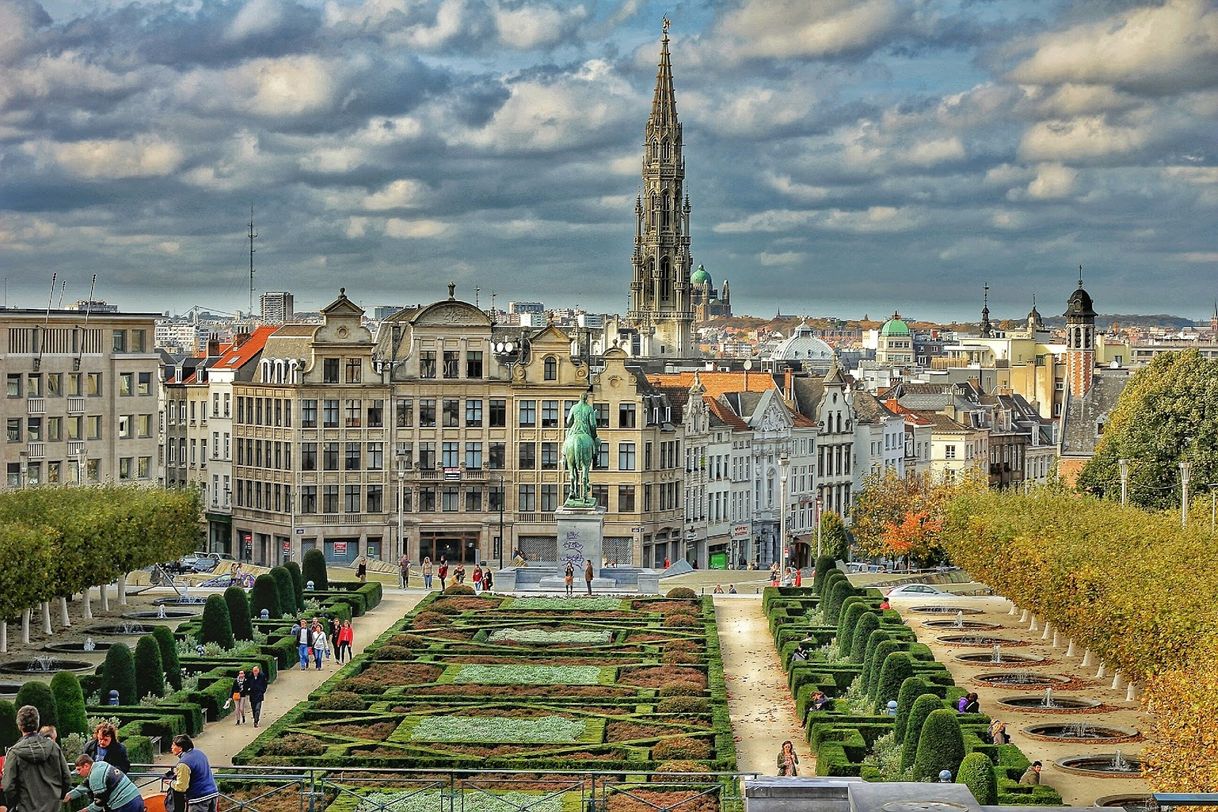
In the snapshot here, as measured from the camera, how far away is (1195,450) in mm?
105062

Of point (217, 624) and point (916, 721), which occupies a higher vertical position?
point (217, 624)

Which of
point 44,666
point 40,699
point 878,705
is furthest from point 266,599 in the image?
point 40,699

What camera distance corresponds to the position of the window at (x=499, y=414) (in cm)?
11450

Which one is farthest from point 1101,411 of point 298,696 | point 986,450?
point 298,696

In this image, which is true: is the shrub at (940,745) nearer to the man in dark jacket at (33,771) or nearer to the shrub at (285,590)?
the man in dark jacket at (33,771)

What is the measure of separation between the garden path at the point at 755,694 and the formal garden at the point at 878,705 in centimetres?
58

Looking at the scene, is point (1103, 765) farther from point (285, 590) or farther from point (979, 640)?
point (285, 590)

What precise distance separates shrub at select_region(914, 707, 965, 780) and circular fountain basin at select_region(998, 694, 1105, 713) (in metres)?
15.2

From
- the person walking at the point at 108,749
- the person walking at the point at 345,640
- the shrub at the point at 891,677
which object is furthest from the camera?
the person walking at the point at 345,640

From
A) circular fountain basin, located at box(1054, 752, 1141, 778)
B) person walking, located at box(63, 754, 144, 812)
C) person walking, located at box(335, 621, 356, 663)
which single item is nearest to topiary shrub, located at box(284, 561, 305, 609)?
person walking, located at box(335, 621, 356, 663)

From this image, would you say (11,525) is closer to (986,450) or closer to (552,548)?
(552,548)

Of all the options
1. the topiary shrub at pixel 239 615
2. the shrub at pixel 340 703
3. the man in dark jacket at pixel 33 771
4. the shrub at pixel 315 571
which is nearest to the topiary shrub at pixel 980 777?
the man in dark jacket at pixel 33 771

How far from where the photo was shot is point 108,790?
30.2 meters

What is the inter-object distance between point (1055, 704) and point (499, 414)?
59.4m
